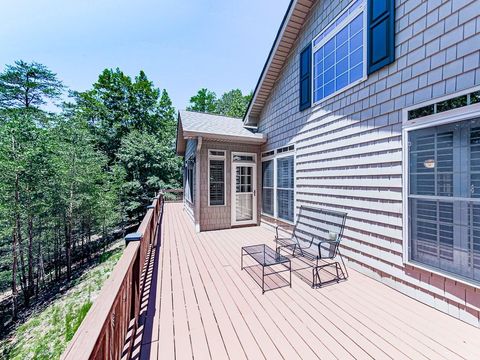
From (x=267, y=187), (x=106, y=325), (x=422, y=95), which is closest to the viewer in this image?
(x=106, y=325)

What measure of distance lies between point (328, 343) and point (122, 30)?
12.8 m

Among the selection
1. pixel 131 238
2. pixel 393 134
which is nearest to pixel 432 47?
pixel 393 134

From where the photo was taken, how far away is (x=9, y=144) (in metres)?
9.94

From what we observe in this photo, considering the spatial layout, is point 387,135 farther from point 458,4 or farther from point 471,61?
point 458,4

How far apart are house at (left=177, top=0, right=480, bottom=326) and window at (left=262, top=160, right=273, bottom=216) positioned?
29.6 inches

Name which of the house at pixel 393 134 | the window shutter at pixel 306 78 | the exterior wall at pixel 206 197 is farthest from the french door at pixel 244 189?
the window shutter at pixel 306 78

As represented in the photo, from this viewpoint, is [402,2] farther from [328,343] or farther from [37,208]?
[37,208]

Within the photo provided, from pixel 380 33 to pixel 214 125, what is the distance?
4804 millimetres

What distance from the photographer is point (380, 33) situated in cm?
313

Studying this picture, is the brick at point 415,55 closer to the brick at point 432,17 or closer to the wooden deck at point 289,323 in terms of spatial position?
the brick at point 432,17

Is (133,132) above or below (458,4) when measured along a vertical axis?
above

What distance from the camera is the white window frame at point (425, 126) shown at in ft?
7.22

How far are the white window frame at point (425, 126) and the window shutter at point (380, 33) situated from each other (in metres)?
0.90

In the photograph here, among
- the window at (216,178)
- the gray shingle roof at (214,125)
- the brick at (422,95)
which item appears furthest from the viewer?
the window at (216,178)
